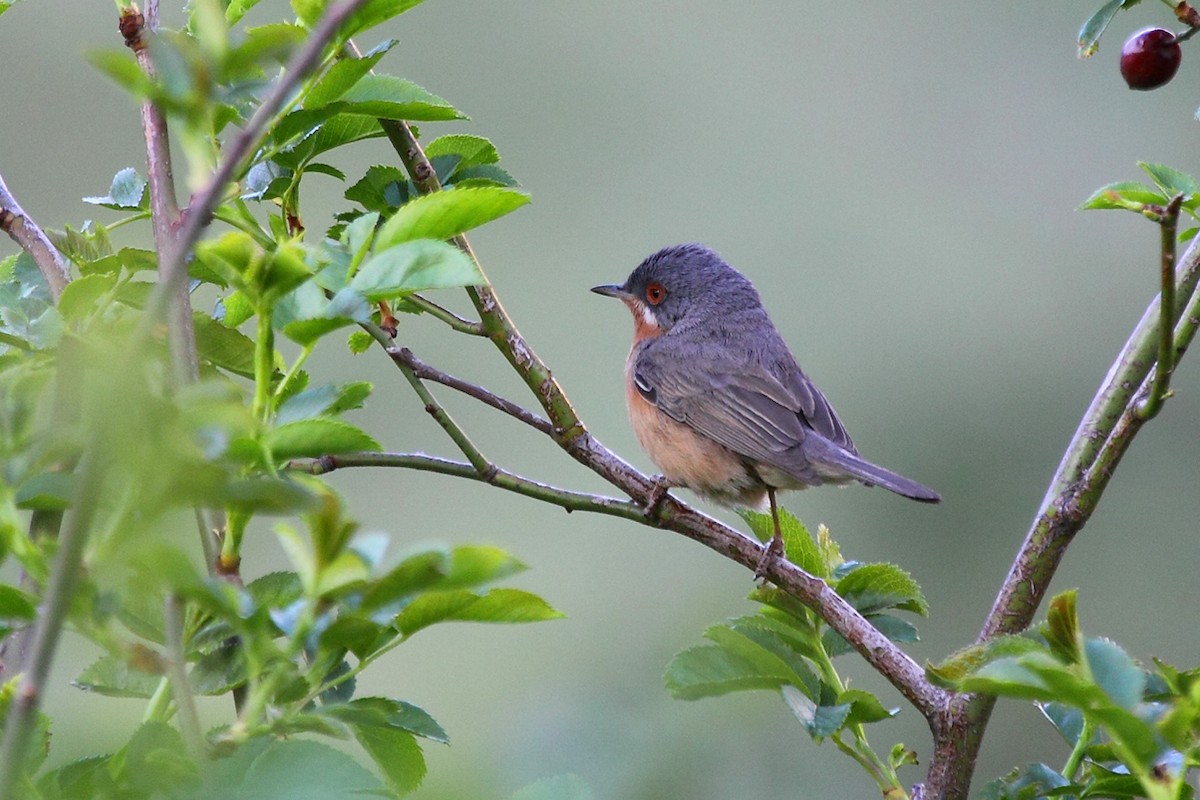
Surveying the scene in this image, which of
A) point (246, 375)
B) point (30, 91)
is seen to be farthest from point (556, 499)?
point (30, 91)

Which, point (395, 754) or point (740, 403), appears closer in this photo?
point (395, 754)

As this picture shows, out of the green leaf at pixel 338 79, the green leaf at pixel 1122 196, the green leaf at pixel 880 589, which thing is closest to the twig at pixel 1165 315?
the green leaf at pixel 1122 196

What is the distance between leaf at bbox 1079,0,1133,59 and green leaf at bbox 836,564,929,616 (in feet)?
4.05

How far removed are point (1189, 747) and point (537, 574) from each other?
532 centimetres

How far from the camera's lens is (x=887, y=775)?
6.73ft

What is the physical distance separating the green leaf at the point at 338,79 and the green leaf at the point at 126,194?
55 cm

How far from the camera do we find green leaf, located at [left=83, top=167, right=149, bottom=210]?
2.17 m

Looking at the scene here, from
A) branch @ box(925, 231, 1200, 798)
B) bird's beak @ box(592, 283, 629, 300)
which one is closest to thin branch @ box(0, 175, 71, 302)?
branch @ box(925, 231, 1200, 798)

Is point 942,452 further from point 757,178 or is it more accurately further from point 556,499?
point 556,499

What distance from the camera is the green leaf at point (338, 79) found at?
175 centimetres

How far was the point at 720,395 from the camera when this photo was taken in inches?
209

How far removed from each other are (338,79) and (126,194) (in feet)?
2.09

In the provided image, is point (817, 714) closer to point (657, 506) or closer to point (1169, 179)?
point (657, 506)

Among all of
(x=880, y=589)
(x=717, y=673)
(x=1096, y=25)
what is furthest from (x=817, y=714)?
(x=1096, y=25)
